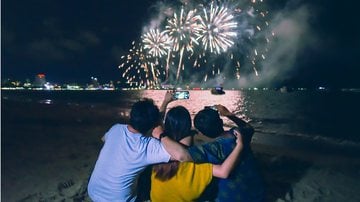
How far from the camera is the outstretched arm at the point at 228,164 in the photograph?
3.03 meters

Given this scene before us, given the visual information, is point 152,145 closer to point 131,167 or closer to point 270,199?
point 131,167

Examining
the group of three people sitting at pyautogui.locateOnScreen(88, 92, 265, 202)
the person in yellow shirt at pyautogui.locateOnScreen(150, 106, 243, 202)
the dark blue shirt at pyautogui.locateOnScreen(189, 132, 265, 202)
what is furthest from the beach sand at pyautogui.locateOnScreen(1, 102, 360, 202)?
the person in yellow shirt at pyautogui.locateOnScreen(150, 106, 243, 202)

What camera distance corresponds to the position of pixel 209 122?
11.0 ft

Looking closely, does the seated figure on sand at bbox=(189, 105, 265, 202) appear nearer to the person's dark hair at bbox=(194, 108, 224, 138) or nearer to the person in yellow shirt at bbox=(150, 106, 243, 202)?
the person's dark hair at bbox=(194, 108, 224, 138)

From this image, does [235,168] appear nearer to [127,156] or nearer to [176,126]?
[176,126]

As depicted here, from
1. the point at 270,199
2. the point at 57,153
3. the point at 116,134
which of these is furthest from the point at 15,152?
the point at 116,134

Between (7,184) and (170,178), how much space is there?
7.47 metres

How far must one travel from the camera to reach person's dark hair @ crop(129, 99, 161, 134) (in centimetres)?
339

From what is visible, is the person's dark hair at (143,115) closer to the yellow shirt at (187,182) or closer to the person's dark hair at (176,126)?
the person's dark hair at (176,126)

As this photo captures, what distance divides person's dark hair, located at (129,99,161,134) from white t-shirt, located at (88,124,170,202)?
89mm

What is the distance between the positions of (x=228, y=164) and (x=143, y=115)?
97 centimetres

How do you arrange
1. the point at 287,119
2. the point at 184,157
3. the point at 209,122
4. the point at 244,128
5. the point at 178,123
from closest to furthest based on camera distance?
the point at 184,157 < the point at 178,123 < the point at 209,122 < the point at 244,128 < the point at 287,119

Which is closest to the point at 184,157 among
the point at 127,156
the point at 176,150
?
the point at 176,150

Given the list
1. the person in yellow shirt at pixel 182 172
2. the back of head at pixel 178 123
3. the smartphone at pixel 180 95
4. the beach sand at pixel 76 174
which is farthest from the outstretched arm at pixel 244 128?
the beach sand at pixel 76 174
